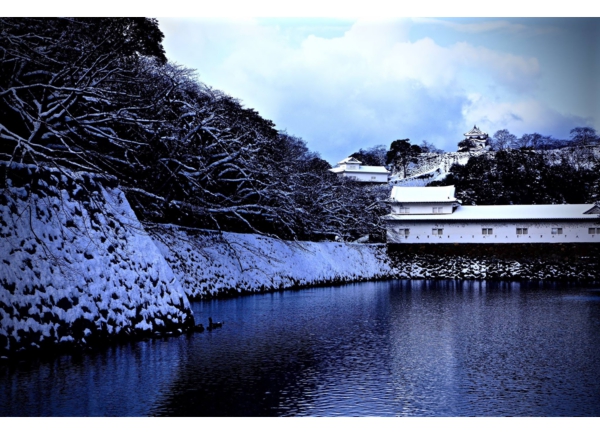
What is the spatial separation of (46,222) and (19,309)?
1.22 metres

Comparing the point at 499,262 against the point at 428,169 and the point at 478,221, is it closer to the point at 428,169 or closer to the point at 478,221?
the point at 478,221

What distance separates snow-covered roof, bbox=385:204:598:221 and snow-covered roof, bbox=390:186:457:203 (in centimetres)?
76

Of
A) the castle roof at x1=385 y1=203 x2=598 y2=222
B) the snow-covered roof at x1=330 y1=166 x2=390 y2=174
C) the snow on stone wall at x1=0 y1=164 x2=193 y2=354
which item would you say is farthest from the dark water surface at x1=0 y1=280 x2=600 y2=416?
the snow-covered roof at x1=330 y1=166 x2=390 y2=174

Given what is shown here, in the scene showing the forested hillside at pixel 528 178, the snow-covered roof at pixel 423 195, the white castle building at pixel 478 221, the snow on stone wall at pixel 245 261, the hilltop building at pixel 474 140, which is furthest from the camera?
the hilltop building at pixel 474 140

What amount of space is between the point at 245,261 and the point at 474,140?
76.1ft

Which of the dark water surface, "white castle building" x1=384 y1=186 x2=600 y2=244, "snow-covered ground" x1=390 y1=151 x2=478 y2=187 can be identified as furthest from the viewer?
"snow-covered ground" x1=390 y1=151 x2=478 y2=187

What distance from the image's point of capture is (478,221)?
2834 centimetres

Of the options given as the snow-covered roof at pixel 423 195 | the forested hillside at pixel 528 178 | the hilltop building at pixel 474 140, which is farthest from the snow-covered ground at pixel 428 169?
the snow-covered roof at pixel 423 195

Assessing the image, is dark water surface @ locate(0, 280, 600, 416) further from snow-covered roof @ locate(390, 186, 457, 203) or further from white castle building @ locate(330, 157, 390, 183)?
white castle building @ locate(330, 157, 390, 183)

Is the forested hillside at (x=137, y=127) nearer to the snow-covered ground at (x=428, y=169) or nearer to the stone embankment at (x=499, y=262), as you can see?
the stone embankment at (x=499, y=262)

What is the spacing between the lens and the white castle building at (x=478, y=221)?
26078mm

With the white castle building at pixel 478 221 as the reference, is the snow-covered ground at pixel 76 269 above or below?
below

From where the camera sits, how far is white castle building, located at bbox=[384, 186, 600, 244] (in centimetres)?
2608

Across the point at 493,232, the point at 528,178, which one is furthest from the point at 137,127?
the point at 528,178
